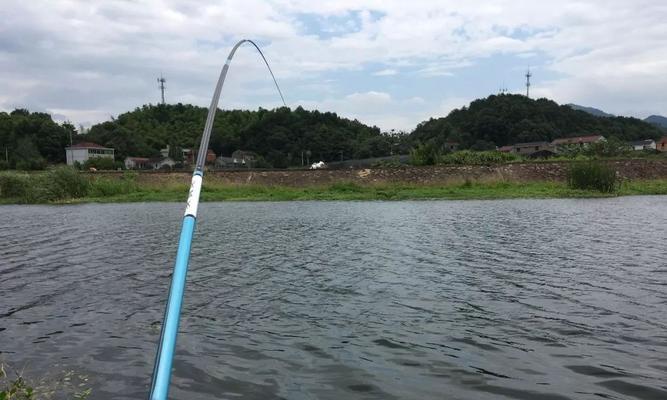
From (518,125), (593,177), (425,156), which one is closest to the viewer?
(593,177)

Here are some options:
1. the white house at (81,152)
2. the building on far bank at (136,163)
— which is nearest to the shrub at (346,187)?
the white house at (81,152)

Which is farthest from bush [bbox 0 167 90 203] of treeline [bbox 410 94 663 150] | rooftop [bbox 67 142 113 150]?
treeline [bbox 410 94 663 150]

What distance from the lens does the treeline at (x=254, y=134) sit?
12825cm

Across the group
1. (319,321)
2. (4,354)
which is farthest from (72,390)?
(319,321)

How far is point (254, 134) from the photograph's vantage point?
13525 centimetres

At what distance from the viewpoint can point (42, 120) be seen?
414 feet

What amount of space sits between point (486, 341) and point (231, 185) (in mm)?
48913

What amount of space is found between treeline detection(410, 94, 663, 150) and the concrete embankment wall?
7972cm

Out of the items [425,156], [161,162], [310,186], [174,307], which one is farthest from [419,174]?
[161,162]

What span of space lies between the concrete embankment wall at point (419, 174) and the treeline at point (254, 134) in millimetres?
63097

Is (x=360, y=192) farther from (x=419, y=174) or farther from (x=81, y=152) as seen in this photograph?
(x=81, y=152)

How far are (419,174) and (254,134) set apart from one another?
88431mm

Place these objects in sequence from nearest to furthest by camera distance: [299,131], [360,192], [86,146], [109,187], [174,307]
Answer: [174,307] → [360,192] → [109,187] → [86,146] → [299,131]

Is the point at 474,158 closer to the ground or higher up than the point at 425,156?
closer to the ground
